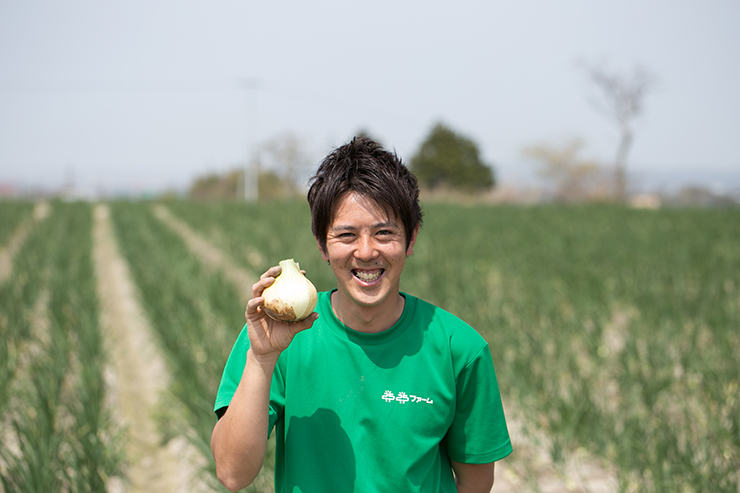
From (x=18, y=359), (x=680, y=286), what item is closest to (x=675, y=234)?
(x=680, y=286)

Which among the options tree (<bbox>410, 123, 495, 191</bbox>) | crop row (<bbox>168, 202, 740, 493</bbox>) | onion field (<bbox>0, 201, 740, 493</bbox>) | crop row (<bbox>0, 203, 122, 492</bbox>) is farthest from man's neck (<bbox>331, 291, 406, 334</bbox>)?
tree (<bbox>410, 123, 495, 191</bbox>)

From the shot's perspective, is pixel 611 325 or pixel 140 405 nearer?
pixel 140 405

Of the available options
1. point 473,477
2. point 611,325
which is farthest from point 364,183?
point 611,325

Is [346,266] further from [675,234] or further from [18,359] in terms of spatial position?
[675,234]

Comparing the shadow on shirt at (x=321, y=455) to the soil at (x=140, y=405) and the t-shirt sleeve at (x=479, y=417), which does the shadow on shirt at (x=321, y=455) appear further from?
the soil at (x=140, y=405)

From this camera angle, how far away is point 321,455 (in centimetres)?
107

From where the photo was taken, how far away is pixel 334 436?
1.06 metres

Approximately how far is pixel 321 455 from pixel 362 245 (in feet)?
1.32

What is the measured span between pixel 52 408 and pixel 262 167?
38406mm

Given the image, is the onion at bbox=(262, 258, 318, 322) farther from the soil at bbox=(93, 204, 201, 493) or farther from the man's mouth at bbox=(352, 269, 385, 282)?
the soil at bbox=(93, 204, 201, 493)

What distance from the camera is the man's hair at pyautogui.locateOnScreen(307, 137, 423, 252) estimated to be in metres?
1.05

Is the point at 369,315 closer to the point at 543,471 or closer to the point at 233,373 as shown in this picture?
the point at 233,373

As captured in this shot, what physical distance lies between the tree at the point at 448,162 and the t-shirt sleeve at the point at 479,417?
32.3 metres

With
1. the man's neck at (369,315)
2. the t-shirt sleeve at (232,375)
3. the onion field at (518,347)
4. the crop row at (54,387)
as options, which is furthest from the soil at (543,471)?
the crop row at (54,387)
